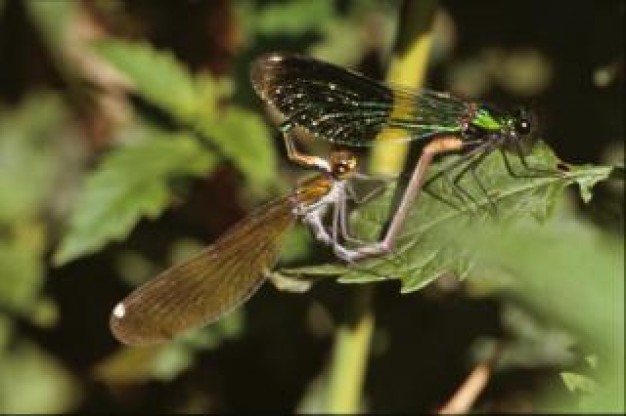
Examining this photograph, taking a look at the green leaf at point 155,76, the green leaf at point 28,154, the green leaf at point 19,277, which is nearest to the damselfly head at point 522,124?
the green leaf at point 155,76

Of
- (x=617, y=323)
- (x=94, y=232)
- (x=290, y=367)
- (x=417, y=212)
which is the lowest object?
(x=290, y=367)

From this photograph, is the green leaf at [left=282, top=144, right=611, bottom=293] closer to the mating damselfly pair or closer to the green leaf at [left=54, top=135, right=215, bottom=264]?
the mating damselfly pair

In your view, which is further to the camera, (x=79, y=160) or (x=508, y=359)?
(x=79, y=160)

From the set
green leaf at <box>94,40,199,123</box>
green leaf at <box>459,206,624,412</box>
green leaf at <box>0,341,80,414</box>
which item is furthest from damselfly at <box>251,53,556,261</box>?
green leaf at <box>0,341,80,414</box>

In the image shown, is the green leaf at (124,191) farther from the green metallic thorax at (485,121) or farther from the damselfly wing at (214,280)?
the green metallic thorax at (485,121)

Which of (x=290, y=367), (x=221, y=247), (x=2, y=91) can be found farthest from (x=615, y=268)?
(x=2, y=91)

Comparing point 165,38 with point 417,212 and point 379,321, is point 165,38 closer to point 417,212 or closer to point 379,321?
point 379,321
